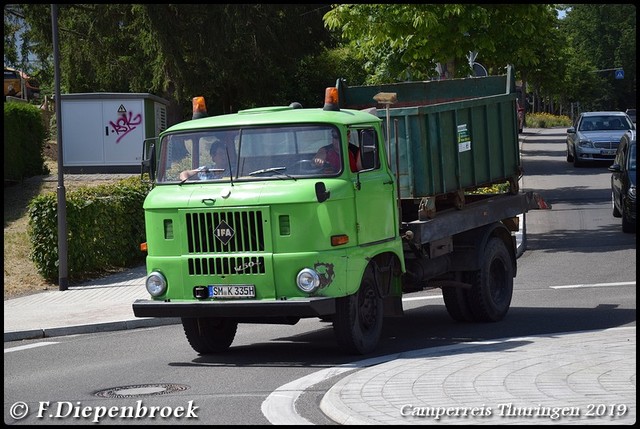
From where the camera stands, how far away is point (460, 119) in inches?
544

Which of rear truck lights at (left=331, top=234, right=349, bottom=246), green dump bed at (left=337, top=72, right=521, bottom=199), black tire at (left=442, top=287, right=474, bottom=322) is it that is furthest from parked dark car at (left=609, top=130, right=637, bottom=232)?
rear truck lights at (left=331, top=234, right=349, bottom=246)

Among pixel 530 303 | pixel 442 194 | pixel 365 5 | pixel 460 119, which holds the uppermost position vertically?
pixel 365 5

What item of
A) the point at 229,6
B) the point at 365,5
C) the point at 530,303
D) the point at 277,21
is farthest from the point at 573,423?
the point at 277,21

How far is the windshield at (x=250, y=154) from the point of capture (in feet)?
38.0

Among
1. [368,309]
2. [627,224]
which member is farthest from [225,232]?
[627,224]

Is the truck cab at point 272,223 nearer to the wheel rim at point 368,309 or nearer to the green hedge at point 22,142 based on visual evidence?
the wheel rim at point 368,309

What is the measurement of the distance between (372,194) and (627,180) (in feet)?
41.1

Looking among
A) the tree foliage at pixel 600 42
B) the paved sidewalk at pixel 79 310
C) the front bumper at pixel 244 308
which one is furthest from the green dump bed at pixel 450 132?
the tree foliage at pixel 600 42

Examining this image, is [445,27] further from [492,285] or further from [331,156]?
[331,156]

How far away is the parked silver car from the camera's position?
132 feet

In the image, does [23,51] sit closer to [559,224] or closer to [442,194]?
[559,224]

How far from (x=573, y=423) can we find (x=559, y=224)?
62.6 ft

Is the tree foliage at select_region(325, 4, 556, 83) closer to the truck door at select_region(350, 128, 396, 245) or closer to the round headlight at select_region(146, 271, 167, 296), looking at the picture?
the truck door at select_region(350, 128, 396, 245)

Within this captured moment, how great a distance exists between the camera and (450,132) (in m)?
13.6
